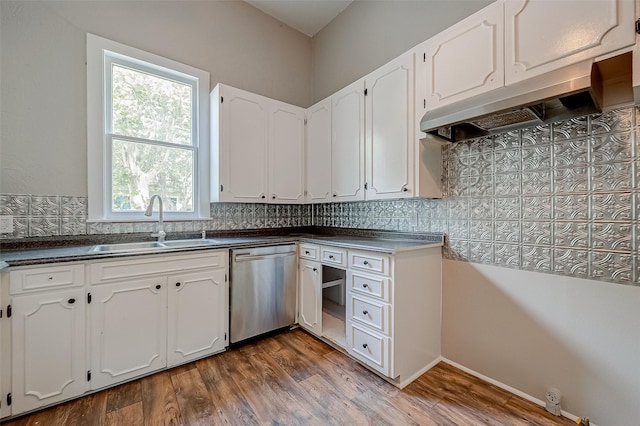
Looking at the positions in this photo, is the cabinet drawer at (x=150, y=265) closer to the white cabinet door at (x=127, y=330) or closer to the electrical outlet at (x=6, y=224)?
the white cabinet door at (x=127, y=330)

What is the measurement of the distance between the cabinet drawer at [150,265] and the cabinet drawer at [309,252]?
0.71 meters

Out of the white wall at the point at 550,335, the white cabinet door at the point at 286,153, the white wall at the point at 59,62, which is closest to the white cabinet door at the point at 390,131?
the white wall at the point at 550,335

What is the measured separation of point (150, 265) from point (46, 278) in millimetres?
504

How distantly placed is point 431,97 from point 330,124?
1106 mm

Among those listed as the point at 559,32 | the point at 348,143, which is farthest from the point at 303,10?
the point at 559,32

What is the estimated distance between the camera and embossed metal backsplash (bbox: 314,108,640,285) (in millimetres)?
1344

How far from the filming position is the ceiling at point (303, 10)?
9.64ft

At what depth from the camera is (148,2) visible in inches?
92.3

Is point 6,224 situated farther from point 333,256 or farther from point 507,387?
point 507,387

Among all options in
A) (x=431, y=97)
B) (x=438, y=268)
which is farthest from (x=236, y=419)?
(x=431, y=97)

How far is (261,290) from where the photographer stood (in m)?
2.33

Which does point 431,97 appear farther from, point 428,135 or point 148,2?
point 148,2

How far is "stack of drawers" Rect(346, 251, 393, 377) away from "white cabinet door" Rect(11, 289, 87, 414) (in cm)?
175

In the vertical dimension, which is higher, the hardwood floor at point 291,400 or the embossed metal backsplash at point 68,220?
the embossed metal backsplash at point 68,220
